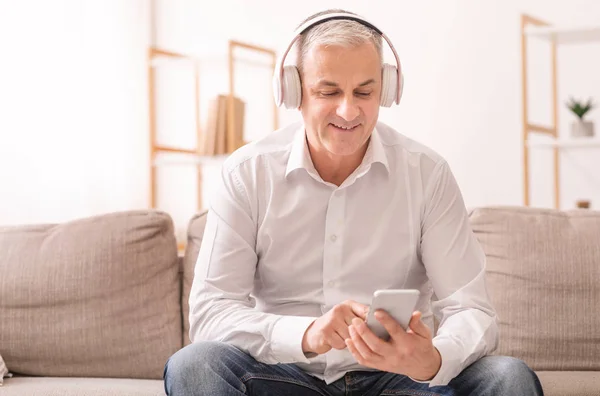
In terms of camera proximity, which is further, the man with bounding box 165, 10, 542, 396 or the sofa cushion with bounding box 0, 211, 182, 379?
the sofa cushion with bounding box 0, 211, 182, 379

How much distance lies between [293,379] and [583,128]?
2029mm

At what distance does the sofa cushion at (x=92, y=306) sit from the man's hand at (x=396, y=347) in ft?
2.64

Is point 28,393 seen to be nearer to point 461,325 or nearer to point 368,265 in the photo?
point 368,265

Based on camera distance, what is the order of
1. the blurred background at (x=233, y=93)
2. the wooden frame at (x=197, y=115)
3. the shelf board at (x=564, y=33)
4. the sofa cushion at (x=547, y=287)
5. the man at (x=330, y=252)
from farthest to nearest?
the wooden frame at (x=197, y=115) → the blurred background at (x=233, y=93) → the shelf board at (x=564, y=33) → the sofa cushion at (x=547, y=287) → the man at (x=330, y=252)

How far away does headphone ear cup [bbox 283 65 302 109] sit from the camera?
1500mm

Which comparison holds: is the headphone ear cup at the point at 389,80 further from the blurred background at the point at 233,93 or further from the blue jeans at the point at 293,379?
the blurred background at the point at 233,93

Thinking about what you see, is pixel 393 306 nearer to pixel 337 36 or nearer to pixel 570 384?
pixel 337 36

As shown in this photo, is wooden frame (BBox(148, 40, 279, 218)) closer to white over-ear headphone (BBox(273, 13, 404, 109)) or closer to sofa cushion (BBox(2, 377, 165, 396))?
sofa cushion (BBox(2, 377, 165, 396))

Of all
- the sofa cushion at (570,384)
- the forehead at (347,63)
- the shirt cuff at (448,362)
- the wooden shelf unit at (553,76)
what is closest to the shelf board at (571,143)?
the wooden shelf unit at (553,76)

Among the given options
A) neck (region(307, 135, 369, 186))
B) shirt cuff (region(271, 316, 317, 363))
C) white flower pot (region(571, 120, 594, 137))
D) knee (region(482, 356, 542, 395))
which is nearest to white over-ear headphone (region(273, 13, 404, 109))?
neck (region(307, 135, 369, 186))

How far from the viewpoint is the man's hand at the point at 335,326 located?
125 centimetres

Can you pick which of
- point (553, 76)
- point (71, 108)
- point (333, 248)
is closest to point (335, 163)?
point (333, 248)

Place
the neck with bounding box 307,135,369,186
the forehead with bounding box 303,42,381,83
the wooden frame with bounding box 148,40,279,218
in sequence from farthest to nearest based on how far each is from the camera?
the wooden frame with bounding box 148,40,279,218 < the neck with bounding box 307,135,369,186 < the forehead with bounding box 303,42,381,83

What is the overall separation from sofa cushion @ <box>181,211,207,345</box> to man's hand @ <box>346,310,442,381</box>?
795 millimetres
